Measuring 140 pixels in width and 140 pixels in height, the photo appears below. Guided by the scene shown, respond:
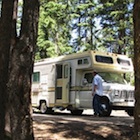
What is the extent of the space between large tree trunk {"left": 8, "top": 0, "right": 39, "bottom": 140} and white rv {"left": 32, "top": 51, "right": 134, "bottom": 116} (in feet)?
28.0

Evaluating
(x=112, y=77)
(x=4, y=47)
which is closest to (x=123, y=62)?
(x=112, y=77)

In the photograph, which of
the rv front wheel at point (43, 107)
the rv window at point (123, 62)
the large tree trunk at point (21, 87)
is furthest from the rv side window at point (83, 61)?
the large tree trunk at point (21, 87)

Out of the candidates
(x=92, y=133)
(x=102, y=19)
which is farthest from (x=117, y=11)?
(x=92, y=133)

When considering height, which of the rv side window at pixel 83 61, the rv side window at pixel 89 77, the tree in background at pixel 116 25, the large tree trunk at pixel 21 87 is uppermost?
the tree in background at pixel 116 25

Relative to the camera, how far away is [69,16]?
34.4 metres

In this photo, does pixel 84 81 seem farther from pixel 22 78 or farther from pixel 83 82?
A: pixel 22 78

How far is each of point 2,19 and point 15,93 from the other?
2303mm

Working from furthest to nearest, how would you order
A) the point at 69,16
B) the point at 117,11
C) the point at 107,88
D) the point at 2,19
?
the point at 69,16 < the point at 117,11 < the point at 107,88 < the point at 2,19

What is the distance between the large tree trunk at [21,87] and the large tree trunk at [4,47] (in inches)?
27.1

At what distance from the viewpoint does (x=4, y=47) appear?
26.6 ft

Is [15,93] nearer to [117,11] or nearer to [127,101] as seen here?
[127,101]

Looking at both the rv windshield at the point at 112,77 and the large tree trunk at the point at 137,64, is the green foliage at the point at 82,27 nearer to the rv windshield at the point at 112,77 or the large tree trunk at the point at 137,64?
the rv windshield at the point at 112,77

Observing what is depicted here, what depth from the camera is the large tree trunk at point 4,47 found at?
7.55 meters

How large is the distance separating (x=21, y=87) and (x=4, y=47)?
1.69 metres
